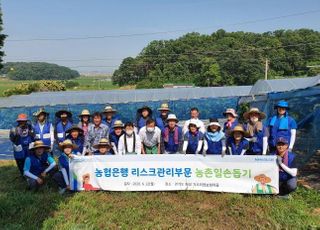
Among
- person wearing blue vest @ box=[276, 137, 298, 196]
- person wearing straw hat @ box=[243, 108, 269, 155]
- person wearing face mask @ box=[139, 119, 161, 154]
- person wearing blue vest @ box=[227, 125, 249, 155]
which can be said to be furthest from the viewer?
person wearing face mask @ box=[139, 119, 161, 154]

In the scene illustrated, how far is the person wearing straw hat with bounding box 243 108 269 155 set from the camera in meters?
7.30

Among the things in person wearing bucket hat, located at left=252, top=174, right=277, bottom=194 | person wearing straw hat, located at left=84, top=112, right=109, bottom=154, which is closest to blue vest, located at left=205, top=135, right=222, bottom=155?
person wearing bucket hat, located at left=252, top=174, right=277, bottom=194

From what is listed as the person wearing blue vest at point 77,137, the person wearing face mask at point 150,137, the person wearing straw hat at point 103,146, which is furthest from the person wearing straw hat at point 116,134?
the person wearing blue vest at point 77,137

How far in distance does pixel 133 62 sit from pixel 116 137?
272 feet

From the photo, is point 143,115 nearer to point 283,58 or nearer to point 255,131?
point 255,131

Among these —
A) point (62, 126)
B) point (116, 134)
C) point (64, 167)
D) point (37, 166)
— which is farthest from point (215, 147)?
point (37, 166)

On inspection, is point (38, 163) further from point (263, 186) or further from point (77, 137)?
point (263, 186)

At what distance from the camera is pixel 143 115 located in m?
8.24

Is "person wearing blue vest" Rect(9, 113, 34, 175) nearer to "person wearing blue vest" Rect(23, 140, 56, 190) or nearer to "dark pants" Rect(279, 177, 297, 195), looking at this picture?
"person wearing blue vest" Rect(23, 140, 56, 190)

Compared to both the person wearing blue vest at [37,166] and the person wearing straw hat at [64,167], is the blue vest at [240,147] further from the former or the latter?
the person wearing blue vest at [37,166]

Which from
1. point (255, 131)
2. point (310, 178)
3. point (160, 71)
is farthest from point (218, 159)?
point (160, 71)

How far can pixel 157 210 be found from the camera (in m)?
6.50

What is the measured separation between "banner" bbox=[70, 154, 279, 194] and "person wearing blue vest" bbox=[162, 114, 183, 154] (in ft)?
2.25

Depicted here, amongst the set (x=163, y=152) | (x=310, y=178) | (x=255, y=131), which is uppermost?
(x=255, y=131)
